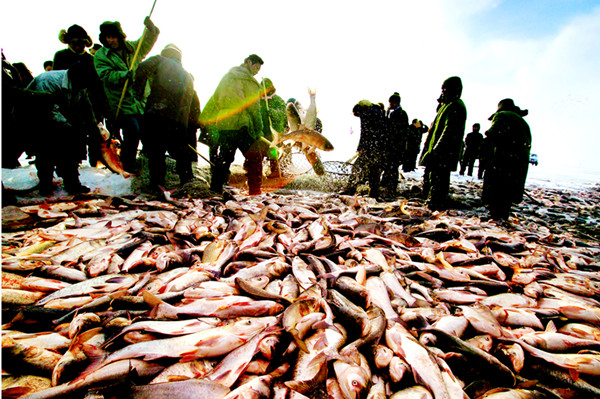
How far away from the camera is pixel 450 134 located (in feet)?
17.2

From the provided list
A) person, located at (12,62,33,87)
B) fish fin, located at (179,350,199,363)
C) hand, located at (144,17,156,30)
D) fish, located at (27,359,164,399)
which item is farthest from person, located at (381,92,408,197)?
person, located at (12,62,33,87)

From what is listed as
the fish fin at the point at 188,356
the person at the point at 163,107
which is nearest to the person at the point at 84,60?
the person at the point at 163,107

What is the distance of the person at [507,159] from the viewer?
4996mm

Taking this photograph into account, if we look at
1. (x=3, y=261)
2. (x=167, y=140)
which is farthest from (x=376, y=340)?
(x=167, y=140)

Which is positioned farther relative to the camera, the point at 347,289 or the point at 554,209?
the point at 554,209

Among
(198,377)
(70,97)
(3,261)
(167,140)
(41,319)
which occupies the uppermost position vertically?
(70,97)

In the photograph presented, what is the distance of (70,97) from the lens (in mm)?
4172

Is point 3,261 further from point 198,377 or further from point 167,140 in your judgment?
point 167,140

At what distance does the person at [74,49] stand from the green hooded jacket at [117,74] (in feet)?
1.53

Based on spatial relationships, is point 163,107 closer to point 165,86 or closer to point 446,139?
point 165,86

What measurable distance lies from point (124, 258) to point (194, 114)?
16.7 ft

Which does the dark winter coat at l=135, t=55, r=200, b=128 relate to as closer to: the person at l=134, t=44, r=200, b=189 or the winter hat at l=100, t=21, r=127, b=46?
the person at l=134, t=44, r=200, b=189

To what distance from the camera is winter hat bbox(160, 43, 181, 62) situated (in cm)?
490

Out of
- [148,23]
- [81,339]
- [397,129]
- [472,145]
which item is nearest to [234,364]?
[81,339]
